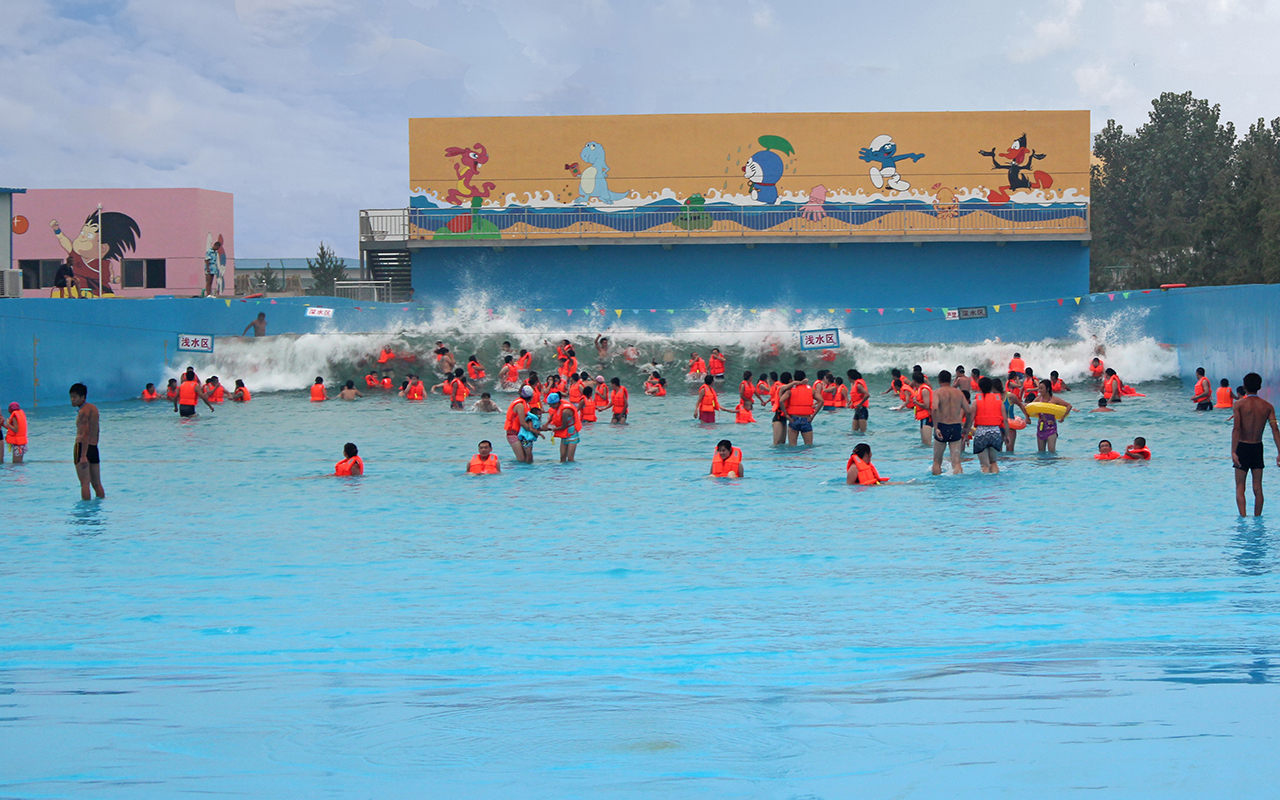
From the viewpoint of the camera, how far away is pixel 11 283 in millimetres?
32562

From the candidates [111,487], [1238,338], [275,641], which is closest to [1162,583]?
[275,641]

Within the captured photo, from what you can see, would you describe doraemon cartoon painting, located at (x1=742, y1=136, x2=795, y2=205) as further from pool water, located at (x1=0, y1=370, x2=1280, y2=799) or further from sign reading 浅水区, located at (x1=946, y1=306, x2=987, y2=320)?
pool water, located at (x1=0, y1=370, x2=1280, y2=799)

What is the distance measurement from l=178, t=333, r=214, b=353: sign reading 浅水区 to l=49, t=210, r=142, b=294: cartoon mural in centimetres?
1429

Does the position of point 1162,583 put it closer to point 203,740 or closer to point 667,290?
point 203,740

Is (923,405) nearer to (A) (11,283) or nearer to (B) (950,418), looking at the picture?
(B) (950,418)

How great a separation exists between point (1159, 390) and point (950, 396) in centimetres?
1737

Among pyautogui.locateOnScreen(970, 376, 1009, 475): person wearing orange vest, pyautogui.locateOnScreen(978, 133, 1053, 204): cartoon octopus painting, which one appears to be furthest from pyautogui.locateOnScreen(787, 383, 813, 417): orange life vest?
pyautogui.locateOnScreen(978, 133, 1053, 204): cartoon octopus painting

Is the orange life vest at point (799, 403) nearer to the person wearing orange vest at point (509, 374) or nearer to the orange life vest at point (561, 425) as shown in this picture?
the orange life vest at point (561, 425)

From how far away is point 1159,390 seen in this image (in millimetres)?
30828

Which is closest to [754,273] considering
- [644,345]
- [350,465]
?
[644,345]

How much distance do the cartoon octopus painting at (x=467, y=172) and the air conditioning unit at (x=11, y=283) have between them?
14.1 m

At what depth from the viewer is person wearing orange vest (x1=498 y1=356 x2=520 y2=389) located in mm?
33812

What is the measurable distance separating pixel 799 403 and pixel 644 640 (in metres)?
13.3

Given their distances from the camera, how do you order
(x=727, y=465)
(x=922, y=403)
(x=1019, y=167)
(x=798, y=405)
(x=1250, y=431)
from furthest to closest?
(x=1019, y=167) < (x=922, y=403) < (x=798, y=405) < (x=727, y=465) < (x=1250, y=431)
